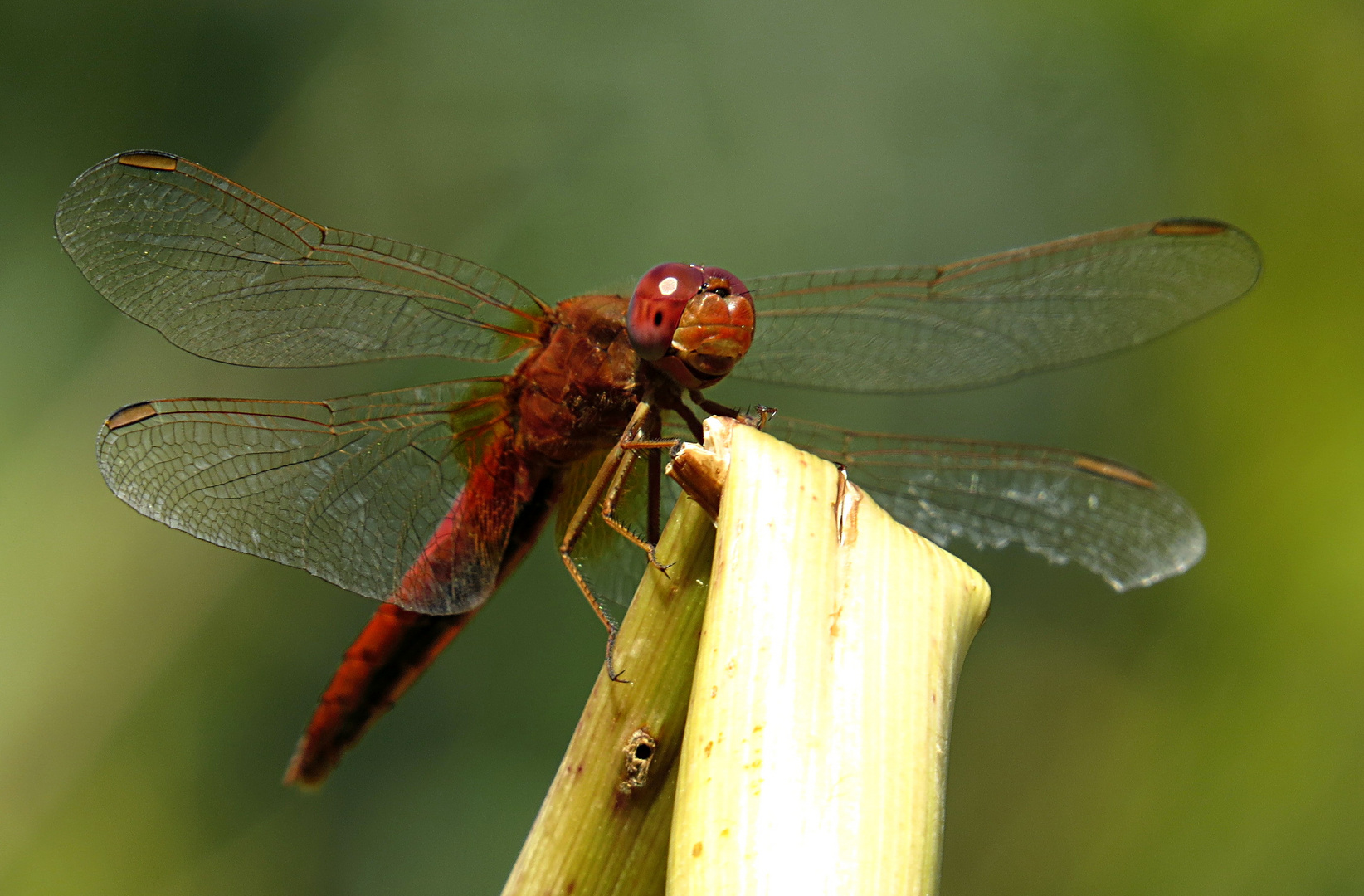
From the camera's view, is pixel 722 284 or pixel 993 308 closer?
pixel 722 284

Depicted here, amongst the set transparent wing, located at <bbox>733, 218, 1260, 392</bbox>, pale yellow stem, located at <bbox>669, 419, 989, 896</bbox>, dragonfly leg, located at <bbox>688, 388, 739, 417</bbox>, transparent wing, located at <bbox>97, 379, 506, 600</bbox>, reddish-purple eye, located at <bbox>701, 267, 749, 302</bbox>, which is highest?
transparent wing, located at <bbox>733, 218, 1260, 392</bbox>

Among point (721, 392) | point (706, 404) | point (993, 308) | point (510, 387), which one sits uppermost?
point (993, 308)

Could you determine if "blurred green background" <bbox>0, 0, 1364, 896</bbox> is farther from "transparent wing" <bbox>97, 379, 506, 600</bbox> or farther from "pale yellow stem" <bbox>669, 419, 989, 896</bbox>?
"pale yellow stem" <bbox>669, 419, 989, 896</bbox>

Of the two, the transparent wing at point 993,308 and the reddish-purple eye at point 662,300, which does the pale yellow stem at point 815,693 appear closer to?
the reddish-purple eye at point 662,300

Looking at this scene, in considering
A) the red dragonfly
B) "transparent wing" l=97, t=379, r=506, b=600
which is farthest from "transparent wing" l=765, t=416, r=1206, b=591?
"transparent wing" l=97, t=379, r=506, b=600

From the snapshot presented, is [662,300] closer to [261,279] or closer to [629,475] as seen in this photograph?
[629,475]

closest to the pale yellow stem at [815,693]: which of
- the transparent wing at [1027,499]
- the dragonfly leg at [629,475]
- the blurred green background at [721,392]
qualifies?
the dragonfly leg at [629,475]

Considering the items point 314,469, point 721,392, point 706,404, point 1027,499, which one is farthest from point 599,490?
point 721,392

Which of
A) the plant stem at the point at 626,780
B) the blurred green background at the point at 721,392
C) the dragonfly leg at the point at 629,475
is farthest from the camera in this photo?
the blurred green background at the point at 721,392
